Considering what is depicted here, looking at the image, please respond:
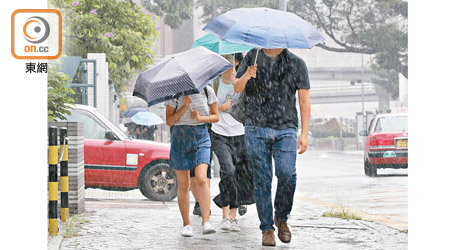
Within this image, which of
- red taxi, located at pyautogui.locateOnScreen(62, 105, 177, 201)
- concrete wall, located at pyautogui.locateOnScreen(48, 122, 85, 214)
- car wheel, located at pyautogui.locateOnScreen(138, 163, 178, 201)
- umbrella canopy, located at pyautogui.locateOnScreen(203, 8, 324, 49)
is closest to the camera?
umbrella canopy, located at pyautogui.locateOnScreen(203, 8, 324, 49)

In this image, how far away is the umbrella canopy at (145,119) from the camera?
2502 cm

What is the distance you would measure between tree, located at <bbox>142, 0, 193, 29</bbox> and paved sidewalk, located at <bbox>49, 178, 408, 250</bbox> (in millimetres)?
18801

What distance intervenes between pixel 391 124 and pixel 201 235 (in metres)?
13.7

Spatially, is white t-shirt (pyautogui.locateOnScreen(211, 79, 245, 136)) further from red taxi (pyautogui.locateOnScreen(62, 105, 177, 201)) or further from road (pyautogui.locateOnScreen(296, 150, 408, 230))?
red taxi (pyautogui.locateOnScreen(62, 105, 177, 201))

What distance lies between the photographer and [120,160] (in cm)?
1252

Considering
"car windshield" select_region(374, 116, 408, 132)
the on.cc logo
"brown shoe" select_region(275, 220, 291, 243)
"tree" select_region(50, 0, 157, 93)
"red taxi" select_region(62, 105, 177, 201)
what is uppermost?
"tree" select_region(50, 0, 157, 93)

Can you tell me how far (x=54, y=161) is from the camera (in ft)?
26.2

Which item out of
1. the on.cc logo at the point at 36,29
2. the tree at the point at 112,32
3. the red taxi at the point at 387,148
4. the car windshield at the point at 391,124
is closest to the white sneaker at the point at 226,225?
the on.cc logo at the point at 36,29

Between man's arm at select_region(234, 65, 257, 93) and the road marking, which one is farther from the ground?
man's arm at select_region(234, 65, 257, 93)

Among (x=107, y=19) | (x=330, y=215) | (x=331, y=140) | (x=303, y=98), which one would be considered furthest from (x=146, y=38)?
(x=331, y=140)

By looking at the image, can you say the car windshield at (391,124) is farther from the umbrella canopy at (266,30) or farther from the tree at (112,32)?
the umbrella canopy at (266,30)

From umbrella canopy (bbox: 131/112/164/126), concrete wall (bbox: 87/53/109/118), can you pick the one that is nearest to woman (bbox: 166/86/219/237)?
concrete wall (bbox: 87/53/109/118)

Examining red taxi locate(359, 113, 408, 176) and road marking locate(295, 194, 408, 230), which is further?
red taxi locate(359, 113, 408, 176)

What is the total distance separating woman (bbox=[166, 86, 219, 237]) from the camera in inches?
303
